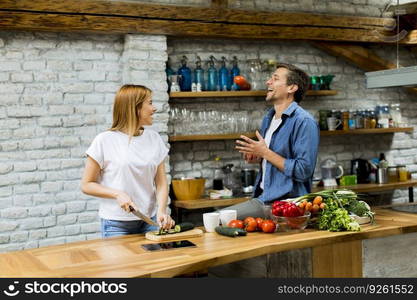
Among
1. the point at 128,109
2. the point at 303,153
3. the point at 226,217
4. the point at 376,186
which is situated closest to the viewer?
the point at 226,217

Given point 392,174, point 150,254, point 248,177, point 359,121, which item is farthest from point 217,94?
point 150,254

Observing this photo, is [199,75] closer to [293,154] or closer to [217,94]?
[217,94]

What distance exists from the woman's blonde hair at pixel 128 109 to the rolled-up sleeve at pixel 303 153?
1.06 m

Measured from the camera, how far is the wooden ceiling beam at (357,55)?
6863 millimetres

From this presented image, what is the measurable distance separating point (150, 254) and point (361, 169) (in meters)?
4.52

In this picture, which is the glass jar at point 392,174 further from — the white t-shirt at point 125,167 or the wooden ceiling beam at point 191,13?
the white t-shirt at point 125,167

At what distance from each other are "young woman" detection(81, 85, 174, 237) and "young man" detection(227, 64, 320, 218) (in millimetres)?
609

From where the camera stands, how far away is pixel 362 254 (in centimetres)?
349

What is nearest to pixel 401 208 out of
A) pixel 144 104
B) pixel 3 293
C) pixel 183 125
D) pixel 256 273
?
pixel 256 273

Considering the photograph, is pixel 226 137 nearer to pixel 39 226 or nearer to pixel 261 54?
pixel 261 54

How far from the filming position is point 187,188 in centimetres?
582

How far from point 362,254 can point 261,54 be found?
3.52 m

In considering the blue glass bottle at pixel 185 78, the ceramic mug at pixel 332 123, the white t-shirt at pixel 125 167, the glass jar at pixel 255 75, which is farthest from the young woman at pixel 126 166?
the ceramic mug at pixel 332 123

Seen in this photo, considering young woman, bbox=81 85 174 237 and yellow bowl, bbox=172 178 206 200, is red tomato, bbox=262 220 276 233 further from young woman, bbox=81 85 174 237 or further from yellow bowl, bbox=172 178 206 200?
yellow bowl, bbox=172 178 206 200
